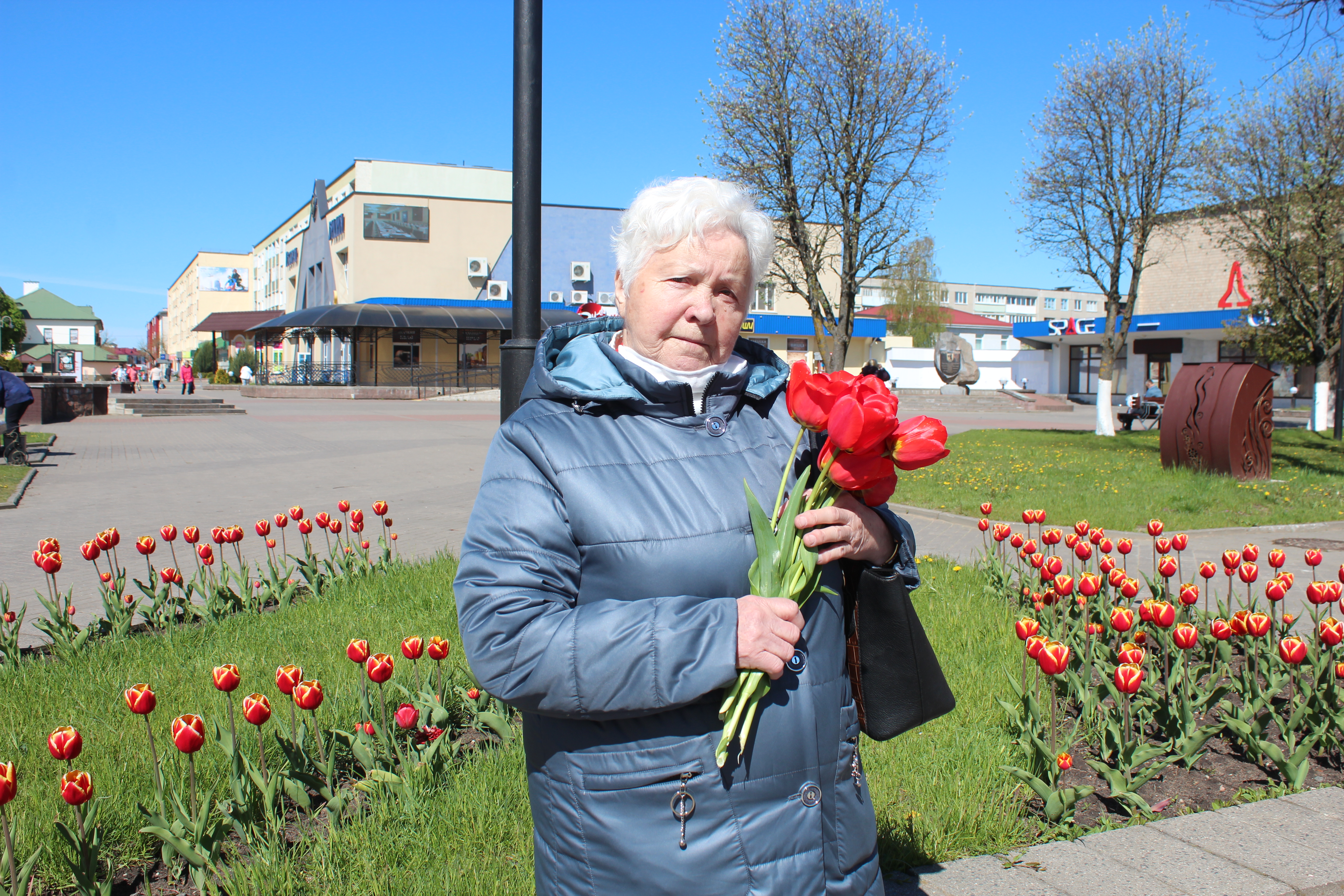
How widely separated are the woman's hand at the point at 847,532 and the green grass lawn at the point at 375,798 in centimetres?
148

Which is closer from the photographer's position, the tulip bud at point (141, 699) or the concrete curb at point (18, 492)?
the tulip bud at point (141, 699)

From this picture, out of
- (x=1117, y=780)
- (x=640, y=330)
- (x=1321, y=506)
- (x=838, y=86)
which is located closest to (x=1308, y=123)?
(x=838, y=86)

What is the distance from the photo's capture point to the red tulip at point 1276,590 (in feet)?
12.3

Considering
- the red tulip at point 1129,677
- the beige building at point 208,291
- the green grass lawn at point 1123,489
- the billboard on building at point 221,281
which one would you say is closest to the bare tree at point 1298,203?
the green grass lawn at point 1123,489

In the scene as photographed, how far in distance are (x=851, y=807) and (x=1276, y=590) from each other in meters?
3.03

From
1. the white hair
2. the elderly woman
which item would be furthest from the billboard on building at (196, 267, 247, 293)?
the elderly woman

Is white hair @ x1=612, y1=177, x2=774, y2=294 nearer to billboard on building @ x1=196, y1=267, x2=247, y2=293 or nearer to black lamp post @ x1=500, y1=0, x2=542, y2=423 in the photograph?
black lamp post @ x1=500, y1=0, x2=542, y2=423

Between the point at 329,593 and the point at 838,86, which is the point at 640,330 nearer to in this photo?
the point at 329,593

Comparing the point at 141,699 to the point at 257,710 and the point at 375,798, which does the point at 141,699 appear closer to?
the point at 257,710

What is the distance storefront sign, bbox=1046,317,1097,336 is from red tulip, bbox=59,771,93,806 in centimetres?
4778

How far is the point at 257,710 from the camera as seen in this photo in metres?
2.48

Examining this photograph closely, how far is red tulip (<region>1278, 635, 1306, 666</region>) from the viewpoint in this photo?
3246mm

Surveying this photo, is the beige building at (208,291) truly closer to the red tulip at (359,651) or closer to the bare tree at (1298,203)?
the bare tree at (1298,203)

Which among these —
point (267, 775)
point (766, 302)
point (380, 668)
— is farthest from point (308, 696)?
point (766, 302)
